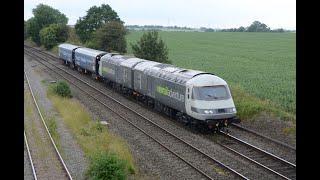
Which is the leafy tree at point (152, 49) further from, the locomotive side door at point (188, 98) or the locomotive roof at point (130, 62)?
the locomotive side door at point (188, 98)

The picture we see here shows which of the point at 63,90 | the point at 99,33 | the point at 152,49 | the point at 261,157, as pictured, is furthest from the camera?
the point at 99,33

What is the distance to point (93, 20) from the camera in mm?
71562

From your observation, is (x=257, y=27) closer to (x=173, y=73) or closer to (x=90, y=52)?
(x=90, y=52)

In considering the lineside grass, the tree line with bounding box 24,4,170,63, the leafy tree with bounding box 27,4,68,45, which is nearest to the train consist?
the lineside grass

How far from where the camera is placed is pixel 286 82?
3591 cm

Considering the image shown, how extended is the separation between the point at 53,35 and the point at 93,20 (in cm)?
1044

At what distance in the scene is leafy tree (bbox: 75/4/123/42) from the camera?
70875 millimetres

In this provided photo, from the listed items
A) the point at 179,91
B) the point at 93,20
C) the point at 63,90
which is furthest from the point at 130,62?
the point at 93,20

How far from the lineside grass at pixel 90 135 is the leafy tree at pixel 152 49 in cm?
1482

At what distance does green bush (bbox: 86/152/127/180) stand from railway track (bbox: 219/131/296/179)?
4.62m

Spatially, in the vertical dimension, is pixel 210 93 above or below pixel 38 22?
below

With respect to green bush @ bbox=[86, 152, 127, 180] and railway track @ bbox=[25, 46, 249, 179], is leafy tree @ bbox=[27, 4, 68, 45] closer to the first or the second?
railway track @ bbox=[25, 46, 249, 179]
